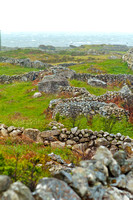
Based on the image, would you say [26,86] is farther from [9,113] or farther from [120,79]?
A: [120,79]

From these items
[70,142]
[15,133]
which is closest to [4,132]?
[15,133]

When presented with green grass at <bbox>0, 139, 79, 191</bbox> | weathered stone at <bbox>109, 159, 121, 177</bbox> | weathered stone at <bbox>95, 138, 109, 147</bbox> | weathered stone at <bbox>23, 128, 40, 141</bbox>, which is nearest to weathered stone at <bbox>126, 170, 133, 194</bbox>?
weathered stone at <bbox>109, 159, 121, 177</bbox>

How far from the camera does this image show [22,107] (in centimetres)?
1789

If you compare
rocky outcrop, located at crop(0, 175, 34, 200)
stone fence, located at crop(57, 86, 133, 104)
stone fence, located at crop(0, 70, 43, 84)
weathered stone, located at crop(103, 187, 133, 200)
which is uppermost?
rocky outcrop, located at crop(0, 175, 34, 200)

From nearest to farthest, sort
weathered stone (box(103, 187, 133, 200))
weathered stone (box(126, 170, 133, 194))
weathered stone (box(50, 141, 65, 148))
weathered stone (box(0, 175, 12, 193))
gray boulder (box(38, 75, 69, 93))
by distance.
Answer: weathered stone (box(0, 175, 12, 193)) < weathered stone (box(103, 187, 133, 200)) < weathered stone (box(126, 170, 133, 194)) < weathered stone (box(50, 141, 65, 148)) < gray boulder (box(38, 75, 69, 93))

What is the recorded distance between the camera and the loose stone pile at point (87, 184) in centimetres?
342

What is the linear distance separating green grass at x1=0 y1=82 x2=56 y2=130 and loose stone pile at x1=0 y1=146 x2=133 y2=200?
732cm

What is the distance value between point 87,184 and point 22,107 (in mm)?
14811

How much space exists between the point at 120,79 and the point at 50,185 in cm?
2882

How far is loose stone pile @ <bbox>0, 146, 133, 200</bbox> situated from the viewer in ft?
11.2

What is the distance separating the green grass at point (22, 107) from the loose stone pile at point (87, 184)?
7.32 meters

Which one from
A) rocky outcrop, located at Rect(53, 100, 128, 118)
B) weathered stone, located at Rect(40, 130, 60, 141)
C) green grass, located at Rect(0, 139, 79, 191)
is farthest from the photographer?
rocky outcrop, located at Rect(53, 100, 128, 118)

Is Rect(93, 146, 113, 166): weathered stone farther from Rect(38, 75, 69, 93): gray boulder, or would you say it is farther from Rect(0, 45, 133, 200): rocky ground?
Rect(38, 75, 69, 93): gray boulder

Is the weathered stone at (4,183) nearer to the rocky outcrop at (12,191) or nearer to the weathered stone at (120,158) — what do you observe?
the rocky outcrop at (12,191)
